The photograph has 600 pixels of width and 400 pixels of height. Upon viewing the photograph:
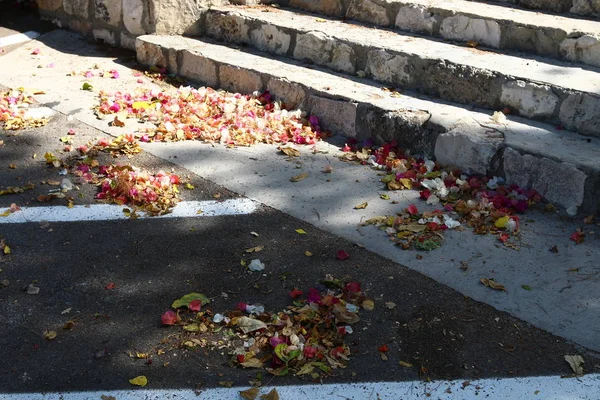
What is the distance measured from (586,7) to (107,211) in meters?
3.71

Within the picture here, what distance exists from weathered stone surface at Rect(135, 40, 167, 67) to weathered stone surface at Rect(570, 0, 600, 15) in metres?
3.30

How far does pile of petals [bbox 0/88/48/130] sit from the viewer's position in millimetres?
5656

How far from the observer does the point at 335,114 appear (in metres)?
5.51

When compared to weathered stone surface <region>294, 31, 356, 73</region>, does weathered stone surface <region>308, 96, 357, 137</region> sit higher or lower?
lower

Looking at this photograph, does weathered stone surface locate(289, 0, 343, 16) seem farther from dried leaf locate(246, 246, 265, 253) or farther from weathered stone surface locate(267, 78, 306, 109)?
dried leaf locate(246, 246, 265, 253)

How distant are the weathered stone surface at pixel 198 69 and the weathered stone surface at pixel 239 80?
97 millimetres

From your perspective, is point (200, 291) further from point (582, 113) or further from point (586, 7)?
point (586, 7)

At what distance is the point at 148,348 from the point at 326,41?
137 inches

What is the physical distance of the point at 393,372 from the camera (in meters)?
3.14

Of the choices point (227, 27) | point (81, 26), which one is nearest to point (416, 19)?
point (227, 27)

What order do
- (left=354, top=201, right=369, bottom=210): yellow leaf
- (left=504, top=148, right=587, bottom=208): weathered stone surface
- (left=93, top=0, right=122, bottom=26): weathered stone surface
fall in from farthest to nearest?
(left=93, top=0, right=122, bottom=26): weathered stone surface < (left=354, top=201, right=369, bottom=210): yellow leaf < (left=504, top=148, right=587, bottom=208): weathered stone surface

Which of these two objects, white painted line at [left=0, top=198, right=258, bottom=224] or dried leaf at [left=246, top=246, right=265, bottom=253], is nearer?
dried leaf at [left=246, top=246, right=265, bottom=253]

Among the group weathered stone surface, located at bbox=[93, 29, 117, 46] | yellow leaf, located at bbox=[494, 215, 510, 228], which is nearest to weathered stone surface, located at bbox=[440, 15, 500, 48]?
yellow leaf, located at bbox=[494, 215, 510, 228]

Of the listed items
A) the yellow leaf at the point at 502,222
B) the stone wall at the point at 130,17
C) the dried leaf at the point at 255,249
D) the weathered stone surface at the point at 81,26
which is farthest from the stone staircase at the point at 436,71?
the dried leaf at the point at 255,249
